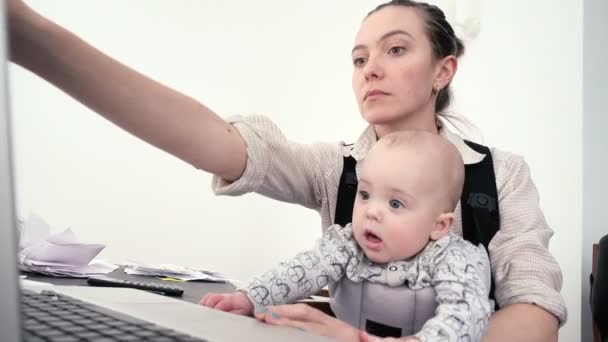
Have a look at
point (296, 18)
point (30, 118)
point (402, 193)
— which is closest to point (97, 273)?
point (402, 193)

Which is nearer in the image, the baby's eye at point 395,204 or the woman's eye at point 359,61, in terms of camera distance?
the baby's eye at point 395,204

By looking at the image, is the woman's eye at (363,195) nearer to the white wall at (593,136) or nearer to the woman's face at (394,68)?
the woman's face at (394,68)

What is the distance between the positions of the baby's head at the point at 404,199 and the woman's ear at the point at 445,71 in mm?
338

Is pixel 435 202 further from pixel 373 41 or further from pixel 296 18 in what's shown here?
pixel 296 18

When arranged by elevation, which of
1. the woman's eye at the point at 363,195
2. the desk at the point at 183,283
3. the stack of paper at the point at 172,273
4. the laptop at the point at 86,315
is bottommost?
the desk at the point at 183,283

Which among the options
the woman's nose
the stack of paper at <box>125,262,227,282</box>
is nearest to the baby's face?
the woman's nose

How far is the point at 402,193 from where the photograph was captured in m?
0.88

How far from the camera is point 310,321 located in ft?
2.09

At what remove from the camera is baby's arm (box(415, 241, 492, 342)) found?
67 cm

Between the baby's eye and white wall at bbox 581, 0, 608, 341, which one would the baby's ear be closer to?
the baby's eye

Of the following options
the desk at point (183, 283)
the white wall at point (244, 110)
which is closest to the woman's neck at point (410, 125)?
the desk at point (183, 283)

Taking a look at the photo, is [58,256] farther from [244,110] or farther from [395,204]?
[244,110]

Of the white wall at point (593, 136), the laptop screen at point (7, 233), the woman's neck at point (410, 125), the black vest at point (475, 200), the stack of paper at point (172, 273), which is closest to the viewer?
the laptop screen at point (7, 233)

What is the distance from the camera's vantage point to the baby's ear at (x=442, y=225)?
90 cm
